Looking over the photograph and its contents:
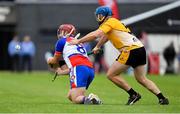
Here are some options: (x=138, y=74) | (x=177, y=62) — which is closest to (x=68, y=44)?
(x=138, y=74)

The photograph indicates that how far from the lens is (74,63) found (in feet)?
47.9

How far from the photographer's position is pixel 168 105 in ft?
47.0

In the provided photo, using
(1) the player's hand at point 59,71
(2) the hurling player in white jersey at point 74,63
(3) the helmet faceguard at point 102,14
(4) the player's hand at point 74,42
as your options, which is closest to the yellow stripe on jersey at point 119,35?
(3) the helmet faceguard at point 102,14

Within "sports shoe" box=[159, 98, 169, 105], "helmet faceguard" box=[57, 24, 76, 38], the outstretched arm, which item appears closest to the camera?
"sports shoe" box=[159, 98, 169, 105]

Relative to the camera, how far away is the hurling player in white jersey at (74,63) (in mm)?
14508

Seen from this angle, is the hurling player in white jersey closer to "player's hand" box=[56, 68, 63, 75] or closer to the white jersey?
the white jersey

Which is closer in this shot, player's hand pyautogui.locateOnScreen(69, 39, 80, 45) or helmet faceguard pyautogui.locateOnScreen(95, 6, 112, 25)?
player's hand pyautogui.locateOnScreen(69, 39, 80, 45)

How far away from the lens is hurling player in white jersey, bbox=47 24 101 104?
14.5 metres

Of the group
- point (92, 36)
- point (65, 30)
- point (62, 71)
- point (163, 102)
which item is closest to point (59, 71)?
point (62, 71)

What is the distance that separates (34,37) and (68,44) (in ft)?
92.0

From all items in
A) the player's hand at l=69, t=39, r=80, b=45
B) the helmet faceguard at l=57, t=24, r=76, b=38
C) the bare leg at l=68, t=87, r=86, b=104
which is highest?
the helmet faceguard at l=57, t=24, r=76, b=38

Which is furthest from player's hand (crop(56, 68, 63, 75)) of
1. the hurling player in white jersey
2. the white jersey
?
the white jersey

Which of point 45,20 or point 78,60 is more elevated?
point 45,20

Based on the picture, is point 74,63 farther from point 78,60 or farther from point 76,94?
point 76,94
